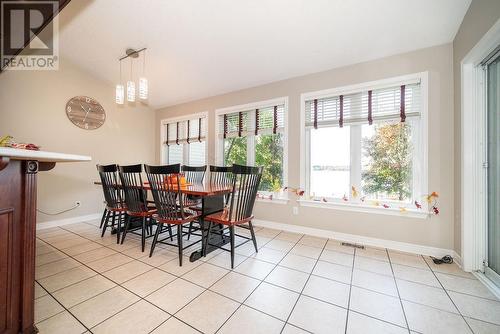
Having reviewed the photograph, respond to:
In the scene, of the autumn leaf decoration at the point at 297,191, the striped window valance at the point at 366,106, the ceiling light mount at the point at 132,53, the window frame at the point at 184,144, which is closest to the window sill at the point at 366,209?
the autumn leaf decoration at the point at 297,191

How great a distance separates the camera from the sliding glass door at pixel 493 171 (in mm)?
1836

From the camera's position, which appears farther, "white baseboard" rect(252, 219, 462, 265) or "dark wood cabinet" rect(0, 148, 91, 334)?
"white baseboard" rect(252, 219, 462, 265)

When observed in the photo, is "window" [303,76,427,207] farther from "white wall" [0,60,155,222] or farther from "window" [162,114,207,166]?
"white wall" [0,60,155,222]

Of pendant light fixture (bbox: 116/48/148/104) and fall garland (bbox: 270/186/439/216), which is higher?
pendant light fixture (bbox: 116/48/148/104)

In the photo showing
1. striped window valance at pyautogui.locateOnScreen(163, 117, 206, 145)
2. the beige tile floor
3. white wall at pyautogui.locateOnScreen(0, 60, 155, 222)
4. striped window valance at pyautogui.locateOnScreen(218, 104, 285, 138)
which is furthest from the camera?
striped window valance at pyautogui.locateOnScreen(163, 117, 206, 145)

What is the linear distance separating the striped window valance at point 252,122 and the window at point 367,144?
19.1 inches

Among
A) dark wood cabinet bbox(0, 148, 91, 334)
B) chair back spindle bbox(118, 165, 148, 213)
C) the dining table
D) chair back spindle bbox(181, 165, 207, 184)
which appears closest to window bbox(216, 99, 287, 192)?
chair back spindle bbox(181, 165, 207, 184)

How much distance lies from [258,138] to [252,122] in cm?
30

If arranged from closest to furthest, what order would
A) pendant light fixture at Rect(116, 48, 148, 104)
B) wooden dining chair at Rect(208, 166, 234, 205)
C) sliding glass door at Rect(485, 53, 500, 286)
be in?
1. sliding glass door at Rect(485, 53, 500, 286)
2. pendant light fixture at Rect(116, 48, 148, 104)
3. wooden dining chair at Rect(208, 166, 234, 205)

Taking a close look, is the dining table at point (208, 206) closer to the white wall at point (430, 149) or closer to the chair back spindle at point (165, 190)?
the chair back spindle at point (165, 190)

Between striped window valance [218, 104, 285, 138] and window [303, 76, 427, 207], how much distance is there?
0.49 m

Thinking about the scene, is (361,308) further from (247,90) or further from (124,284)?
(247,90)

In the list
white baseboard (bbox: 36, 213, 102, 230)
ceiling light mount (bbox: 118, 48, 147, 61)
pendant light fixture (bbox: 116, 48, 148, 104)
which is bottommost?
white baseboard (bbox: 36, 213, 102, 230)

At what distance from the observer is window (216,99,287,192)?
3500 mm
